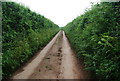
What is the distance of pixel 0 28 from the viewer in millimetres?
8359

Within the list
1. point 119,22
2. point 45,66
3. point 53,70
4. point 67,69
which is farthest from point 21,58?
point 119,22

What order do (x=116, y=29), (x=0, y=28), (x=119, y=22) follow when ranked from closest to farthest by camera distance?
1. (x=116, y=29)
2. (x=119, y=22)
3. (x=0, y=28)

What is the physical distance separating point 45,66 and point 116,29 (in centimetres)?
491

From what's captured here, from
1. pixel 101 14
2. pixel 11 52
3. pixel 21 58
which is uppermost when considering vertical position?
pixel 101 14

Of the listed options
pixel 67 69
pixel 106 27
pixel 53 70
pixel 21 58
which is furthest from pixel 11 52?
pixel 106 27

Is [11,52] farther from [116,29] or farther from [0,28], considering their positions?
[116,29]

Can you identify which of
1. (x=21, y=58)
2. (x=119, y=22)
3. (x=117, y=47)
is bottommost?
(x=21, y=58)

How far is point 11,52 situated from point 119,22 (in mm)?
6842

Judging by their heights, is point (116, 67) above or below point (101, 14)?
below

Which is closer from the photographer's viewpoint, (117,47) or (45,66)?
(117,47)

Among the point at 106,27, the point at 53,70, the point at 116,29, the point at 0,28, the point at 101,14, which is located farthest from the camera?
the point at 0,28

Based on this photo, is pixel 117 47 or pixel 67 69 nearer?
pixel 117 47

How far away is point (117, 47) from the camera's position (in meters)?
3.71

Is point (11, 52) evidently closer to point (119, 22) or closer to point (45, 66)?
point (45, 66)
